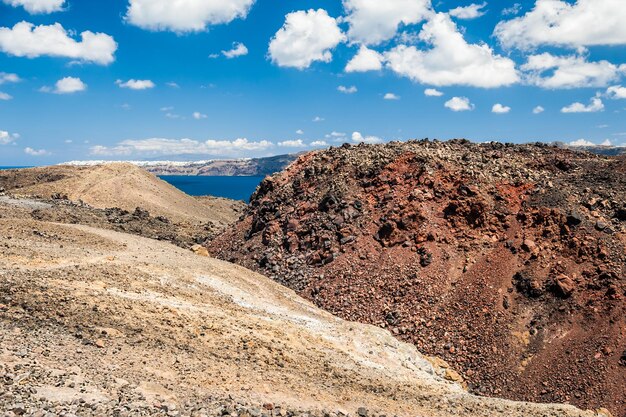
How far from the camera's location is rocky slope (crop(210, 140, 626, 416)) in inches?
753

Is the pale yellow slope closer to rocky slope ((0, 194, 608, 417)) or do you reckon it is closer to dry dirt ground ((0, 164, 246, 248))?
dry dirt ground ((0, 164, 246, 248))

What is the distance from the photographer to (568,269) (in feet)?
71.1

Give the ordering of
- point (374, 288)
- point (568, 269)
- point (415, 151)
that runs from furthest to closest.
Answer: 1. point (415, 151)
2. point (374, 288)
3. point (568, 269)

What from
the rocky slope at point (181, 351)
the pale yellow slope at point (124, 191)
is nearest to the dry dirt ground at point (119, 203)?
the pale yellow slope at point (124, 191)

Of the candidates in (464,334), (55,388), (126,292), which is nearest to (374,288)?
(464,334)

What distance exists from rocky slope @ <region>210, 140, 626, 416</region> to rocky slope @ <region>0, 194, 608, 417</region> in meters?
2.30

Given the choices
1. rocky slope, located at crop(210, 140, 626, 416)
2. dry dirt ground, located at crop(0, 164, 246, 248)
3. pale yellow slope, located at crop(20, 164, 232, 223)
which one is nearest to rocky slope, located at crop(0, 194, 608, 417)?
rocky slope, located at crop(210, 140, 626, 416)

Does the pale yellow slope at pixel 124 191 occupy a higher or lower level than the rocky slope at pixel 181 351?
higher

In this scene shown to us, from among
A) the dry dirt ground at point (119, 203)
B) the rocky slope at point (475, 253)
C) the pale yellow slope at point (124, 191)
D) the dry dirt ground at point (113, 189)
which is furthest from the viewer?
the pale yellow slope at point (124, 191)

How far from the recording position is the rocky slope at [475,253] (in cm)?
1912

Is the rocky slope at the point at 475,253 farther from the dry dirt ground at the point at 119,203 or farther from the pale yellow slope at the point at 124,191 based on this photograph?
the pale yellow slope at the point at 124,191

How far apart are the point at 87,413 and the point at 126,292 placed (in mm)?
8318

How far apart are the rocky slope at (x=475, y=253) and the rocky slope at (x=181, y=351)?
7.55 feet

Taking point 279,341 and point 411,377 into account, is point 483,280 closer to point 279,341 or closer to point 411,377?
point 411,377
